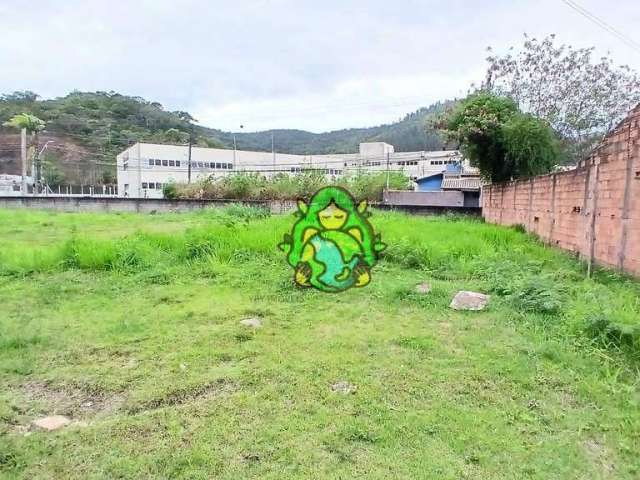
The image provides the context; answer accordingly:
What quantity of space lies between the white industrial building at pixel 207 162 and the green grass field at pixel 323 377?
87.4 ft

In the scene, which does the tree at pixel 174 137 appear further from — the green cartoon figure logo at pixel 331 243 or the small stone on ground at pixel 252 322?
the small stone on ground at pixel 252 322

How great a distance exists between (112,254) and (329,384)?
4.44 meters

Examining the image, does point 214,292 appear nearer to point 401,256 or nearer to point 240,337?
point 240,337

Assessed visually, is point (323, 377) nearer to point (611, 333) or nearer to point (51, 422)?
point (51, 422)

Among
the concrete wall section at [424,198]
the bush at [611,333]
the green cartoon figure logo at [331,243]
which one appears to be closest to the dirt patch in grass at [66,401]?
the green cartoon figure logo at [331,243]

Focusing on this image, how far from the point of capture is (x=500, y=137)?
1081 cm

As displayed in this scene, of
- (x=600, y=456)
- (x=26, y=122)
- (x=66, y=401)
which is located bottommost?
(x=66, y=401)

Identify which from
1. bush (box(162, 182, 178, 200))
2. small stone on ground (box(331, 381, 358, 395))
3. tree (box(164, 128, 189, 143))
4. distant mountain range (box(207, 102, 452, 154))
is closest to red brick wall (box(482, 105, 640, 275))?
small stone on ground (box(331, 381, 358, 395))

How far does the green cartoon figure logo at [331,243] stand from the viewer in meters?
5.06

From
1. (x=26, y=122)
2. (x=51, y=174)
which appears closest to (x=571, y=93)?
(x=26, y=122)

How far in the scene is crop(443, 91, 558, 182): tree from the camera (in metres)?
10.3

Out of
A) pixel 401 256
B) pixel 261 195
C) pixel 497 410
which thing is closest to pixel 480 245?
pixel 401 256

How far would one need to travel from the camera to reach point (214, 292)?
15.0 feet

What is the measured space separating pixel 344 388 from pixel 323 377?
180 mm
